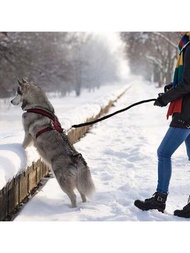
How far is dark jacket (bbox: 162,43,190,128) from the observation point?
148 inches

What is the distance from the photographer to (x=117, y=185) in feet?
17.7

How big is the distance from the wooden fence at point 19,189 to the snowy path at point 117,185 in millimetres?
125

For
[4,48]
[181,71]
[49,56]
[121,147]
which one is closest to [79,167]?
[181,71]

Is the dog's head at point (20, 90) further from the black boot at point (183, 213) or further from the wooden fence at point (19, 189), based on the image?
the black boot at point (183, 213)

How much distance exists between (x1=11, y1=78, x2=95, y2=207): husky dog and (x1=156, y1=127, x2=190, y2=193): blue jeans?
34.1 inches

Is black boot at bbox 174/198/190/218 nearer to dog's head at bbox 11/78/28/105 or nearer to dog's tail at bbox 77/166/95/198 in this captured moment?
dog's tail at bbox 77/166/95/198

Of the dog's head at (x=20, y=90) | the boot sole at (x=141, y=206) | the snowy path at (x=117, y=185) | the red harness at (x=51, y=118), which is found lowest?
the snowy path at (x=117, y=185)

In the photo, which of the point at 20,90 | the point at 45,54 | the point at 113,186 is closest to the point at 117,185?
the point at 113,186

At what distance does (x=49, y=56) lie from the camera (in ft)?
96.7

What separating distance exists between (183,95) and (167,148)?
1.94ft

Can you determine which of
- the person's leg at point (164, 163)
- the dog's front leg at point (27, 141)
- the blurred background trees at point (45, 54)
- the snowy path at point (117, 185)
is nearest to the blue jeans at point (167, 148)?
the person's leg at point (164, 163)

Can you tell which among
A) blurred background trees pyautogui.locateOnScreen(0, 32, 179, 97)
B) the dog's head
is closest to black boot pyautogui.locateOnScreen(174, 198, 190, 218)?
the dog's head

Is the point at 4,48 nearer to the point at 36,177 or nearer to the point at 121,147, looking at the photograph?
the point at 121,147

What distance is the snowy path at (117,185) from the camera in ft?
13.6
